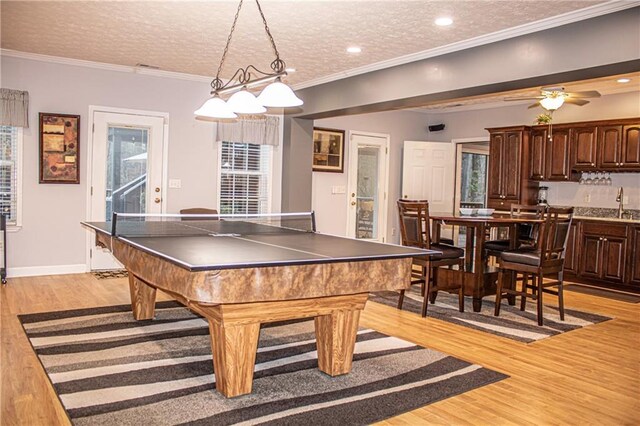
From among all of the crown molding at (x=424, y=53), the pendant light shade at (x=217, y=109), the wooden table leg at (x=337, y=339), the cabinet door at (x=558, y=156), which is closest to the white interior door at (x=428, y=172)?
the cabinet door at (x=558, y=156)

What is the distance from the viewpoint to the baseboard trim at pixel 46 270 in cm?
586

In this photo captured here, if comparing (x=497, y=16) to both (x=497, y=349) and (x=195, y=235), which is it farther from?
(x=195, y=235)

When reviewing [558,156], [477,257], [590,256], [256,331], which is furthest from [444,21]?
[590,256]

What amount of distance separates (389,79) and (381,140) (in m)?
3.08

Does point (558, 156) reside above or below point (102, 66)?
below

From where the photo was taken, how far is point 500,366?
3.45m

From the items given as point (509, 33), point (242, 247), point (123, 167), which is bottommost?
point (242, 247)

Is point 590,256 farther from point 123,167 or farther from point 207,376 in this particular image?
point 123,167

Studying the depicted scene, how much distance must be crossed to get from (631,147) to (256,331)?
18.4 feet

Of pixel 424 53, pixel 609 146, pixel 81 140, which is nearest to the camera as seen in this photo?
pixel 424 53

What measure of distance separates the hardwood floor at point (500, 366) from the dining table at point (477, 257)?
2.04 feet

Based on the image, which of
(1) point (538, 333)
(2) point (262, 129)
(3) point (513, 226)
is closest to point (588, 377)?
(1) point (538, 333)

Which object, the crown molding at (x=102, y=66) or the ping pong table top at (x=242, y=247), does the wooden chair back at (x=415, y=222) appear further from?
the crown molding at (x=102, y=66)

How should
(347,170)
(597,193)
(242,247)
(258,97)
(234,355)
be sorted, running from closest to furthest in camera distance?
(234,355) → (242,247) → (258,97) → (597,193) → (347,170)
